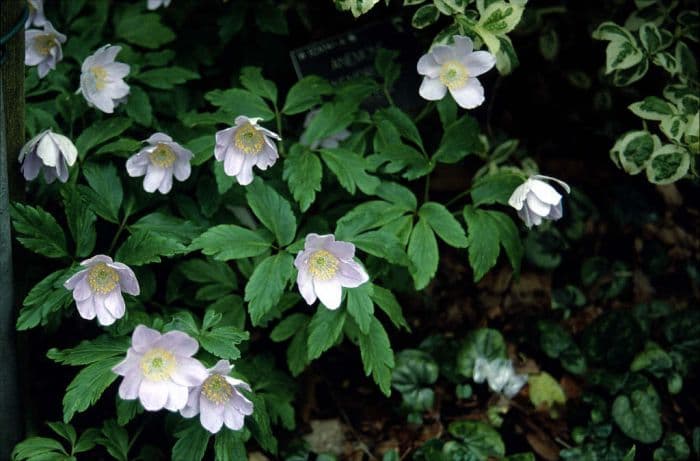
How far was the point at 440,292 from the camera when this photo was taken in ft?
9.37

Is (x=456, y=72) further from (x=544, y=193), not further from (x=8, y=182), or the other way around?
(x=8, y=182)

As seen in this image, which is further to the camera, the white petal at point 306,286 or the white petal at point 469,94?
the white petal at point 469,94

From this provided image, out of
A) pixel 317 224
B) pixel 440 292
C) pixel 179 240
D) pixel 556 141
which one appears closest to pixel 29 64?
pixel 179 240

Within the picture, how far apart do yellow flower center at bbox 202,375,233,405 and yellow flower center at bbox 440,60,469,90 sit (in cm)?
94

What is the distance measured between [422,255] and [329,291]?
0.98 ft

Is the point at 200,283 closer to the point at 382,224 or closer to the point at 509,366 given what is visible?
the point at 382,224

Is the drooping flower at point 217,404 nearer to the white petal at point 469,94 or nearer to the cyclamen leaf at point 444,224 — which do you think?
the cyclamen leaf at point 444,224

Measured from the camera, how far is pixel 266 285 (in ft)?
6.38

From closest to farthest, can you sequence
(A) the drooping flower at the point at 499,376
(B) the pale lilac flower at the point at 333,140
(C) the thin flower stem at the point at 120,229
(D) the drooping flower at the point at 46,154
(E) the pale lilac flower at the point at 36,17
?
(D) the drooping flower at the point at 46,154, (C) the thin flower stem at the point at 120,229, (E) the pale lilac flower at the point at 36,17, (B) the pale lilac flower at the point at 333,140, (A) the drooping flower at the point at 499,376

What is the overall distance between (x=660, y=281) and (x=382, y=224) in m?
1.26

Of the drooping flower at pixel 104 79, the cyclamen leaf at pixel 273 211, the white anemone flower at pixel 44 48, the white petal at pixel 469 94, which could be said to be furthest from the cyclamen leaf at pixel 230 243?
the white anemone flower at pixel 44 48

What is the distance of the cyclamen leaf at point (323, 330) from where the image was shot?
2.01 meters

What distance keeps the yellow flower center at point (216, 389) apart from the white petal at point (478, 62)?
99cm

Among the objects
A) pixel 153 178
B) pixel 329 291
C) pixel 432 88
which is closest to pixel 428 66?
pixel 432 88
